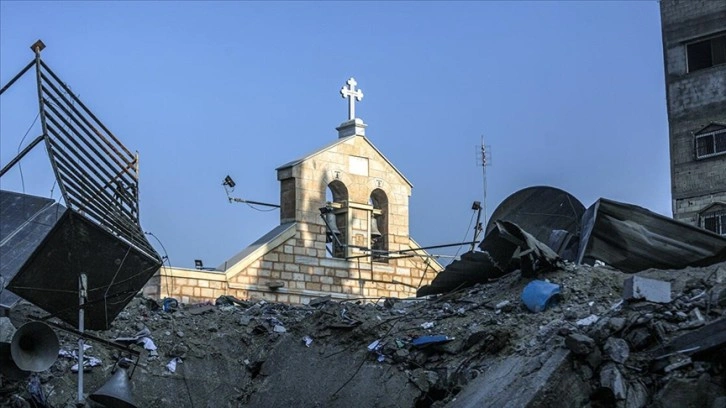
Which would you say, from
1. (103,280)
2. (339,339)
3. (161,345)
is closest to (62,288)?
(103,280)

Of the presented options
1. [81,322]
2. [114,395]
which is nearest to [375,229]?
[114,395]

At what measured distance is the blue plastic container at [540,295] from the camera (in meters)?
14.0

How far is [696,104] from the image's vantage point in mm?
32312

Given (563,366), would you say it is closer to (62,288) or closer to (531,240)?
(531,240)

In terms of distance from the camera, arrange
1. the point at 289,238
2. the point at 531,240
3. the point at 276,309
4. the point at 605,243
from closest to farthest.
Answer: the point at 531,240 < the point at 605,243 < the point at 276,309 < the point at 289,238

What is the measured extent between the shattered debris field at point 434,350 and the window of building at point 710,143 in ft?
56.5

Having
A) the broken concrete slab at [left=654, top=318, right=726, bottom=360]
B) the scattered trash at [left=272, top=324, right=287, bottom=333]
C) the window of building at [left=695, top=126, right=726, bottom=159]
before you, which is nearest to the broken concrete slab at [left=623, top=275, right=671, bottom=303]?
the broken concrete slab at [left=654, top=318, right=726, bottom=360]

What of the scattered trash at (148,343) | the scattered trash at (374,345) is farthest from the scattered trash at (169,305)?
the scattered trash at (374,345)

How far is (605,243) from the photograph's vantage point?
16.0m

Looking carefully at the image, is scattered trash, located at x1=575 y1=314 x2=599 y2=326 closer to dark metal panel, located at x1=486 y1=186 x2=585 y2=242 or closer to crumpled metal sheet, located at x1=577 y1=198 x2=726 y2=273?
crumpled metal sheet, located at x1=577 y1=198 x2=726 y2=273

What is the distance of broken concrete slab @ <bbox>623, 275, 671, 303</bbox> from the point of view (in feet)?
42.0

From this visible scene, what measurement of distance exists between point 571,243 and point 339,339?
3.81 metres

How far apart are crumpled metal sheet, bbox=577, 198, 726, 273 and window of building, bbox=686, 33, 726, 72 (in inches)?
680

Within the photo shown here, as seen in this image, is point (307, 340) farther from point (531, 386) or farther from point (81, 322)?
point (531, 386)
